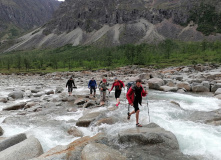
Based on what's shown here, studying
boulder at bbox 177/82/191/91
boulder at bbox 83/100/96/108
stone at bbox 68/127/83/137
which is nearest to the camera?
stone at bbox 68/127/83/137

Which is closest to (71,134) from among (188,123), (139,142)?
(139,142)

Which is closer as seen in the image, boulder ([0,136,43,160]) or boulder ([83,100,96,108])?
boulder ([0,136,43,160])

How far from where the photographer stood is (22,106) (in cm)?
1617

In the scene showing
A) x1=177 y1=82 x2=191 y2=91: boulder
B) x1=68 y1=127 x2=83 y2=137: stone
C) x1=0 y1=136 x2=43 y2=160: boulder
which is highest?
x1=177 y1=82 x2=191 y2=91: boulder

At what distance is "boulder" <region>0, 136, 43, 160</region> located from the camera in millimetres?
6340

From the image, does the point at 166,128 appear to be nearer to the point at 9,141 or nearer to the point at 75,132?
the point at 75,132

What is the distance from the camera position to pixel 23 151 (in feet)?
21.7

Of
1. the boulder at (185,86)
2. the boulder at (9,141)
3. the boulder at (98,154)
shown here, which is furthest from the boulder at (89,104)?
the boulder at (185,86)

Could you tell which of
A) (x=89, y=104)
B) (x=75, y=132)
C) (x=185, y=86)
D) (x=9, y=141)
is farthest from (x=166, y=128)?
(x=185, y=86)

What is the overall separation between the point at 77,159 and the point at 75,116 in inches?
278

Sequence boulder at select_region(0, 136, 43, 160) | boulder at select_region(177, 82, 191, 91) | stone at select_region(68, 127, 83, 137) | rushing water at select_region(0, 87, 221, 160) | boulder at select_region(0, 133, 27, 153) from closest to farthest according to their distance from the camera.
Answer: boulder at select_region(0, 136, 43, 160) → boulder at select_region(0, 133, 27, 153) → rushing water at select_region(0, 87, 221, 160) → stone at select_region(68, 127, 83, 137) → boulder at select_region(177, 82, 191, 91)

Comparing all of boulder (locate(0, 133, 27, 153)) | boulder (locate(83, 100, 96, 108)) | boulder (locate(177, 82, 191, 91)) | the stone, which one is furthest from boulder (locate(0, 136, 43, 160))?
boulder (locate(177, 82, 191, 91))

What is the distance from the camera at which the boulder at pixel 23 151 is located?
6.34m

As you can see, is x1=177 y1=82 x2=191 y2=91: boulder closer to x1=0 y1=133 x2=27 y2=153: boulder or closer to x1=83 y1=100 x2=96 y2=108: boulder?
x1=83 y1=100 x2=96 y2=108: boulder
